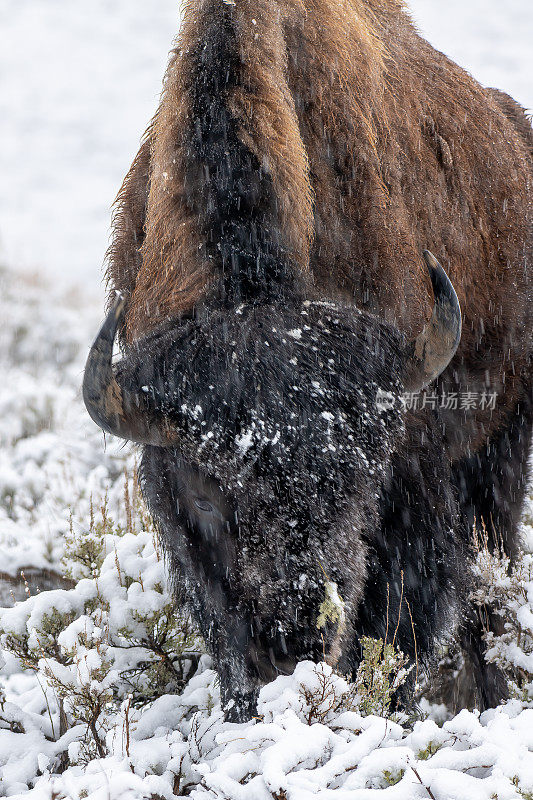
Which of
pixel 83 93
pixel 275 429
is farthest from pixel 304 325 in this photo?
pixel 83 93

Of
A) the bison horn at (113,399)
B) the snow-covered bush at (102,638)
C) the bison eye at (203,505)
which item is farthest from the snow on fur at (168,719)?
the bison horn at (113,399)

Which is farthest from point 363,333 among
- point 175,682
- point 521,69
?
point 521,69

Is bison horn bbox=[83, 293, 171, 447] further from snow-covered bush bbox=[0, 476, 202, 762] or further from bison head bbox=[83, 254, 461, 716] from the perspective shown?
snow-covered bush bbox=[0, 476, 202, 762]

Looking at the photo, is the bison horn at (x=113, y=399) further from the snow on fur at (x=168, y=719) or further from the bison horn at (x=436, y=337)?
the bison horn at (x=436, y=337)

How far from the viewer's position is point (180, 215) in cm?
254

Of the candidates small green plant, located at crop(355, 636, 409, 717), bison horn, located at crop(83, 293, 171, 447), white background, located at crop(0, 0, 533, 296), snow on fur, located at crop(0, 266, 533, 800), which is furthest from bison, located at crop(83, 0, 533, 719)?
white background, located at crop(0, 0, 533, 296)

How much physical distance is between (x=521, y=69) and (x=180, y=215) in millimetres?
39003

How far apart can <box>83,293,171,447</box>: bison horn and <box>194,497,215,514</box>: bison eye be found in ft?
0.81

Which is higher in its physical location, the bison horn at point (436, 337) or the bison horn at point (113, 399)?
the bison horn at point (436, 337)

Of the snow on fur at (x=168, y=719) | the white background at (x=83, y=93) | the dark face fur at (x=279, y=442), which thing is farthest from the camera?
the white background at (x=83, y=93)

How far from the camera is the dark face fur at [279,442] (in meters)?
2.12

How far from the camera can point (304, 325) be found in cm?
222

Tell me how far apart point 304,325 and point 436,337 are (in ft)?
1.73

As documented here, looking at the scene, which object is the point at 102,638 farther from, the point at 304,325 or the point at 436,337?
the point at 436,337
